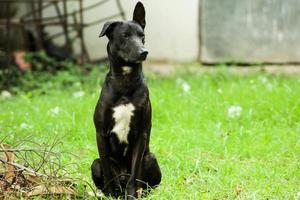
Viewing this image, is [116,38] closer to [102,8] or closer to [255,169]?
[255,169]

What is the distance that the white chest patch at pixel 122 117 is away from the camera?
4297mm

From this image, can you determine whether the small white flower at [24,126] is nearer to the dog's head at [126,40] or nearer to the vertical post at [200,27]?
the dog's head at [126,40]

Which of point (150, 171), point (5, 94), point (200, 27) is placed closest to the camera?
point (150, 171)

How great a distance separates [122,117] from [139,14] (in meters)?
0.70

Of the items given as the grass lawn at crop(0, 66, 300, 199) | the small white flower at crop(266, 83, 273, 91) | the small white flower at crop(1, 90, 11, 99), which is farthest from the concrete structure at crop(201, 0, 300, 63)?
the small white flower at crop(1, 90, 11, 99)

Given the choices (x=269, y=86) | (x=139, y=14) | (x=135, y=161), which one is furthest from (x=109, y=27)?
(x=269, y=86)

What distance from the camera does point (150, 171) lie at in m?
4.54

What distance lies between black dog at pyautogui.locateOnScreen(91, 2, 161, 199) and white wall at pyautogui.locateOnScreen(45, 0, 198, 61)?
5081 mm

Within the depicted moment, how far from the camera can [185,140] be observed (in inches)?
229

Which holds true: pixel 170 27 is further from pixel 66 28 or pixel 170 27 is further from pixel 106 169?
pixel 106 169

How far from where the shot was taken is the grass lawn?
4.81 meters

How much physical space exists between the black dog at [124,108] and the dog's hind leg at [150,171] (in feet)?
0.11

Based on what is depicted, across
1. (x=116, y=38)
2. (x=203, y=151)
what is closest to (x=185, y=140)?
(x=203, y=151)

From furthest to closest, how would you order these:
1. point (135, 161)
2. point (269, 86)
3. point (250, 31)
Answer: point (250, 31), point (269, 86), point (135, 161)
